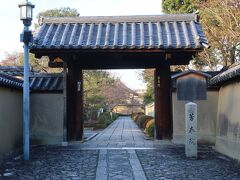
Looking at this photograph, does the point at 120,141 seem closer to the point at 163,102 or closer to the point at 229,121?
the point at 163,102

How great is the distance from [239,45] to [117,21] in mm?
11844

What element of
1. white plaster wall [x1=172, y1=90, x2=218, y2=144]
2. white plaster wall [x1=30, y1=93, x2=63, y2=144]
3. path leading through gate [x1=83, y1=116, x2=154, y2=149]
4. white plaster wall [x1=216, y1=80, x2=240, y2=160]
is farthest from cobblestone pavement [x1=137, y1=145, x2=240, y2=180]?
white plaster wall [x1=30, y1=93, x2=63, y2=144]

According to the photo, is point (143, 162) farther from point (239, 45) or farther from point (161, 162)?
point (239, 45)

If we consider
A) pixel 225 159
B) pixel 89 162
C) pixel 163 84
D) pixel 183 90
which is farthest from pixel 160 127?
pixel 89 162

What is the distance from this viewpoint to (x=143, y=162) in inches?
420

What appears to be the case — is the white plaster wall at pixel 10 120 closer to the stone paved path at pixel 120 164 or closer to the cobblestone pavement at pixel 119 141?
the stone paved path at pixel 120 164

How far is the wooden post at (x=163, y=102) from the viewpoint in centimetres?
1494

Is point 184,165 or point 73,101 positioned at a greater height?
point 73,101

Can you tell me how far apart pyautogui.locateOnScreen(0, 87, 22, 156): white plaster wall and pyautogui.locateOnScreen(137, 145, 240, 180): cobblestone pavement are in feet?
13.4

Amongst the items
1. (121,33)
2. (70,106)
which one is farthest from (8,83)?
(121,33)

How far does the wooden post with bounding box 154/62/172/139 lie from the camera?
49.0ft

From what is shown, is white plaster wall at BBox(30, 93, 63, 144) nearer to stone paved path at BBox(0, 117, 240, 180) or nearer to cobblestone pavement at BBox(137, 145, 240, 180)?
stone paved path at BBox(0, 117, 240, 180)

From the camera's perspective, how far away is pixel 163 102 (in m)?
15.0

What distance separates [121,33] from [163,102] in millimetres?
3041
